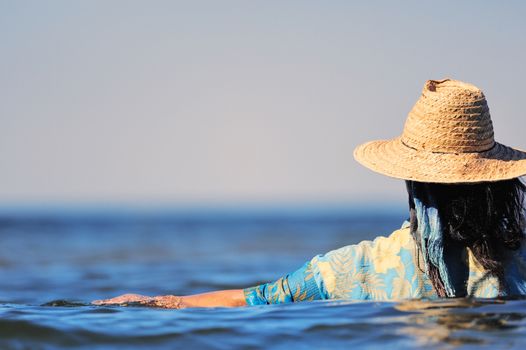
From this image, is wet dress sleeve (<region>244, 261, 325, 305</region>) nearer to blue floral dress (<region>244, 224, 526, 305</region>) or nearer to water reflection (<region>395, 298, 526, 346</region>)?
blue floral dress (<region>244, 224, 526, 305</region>)

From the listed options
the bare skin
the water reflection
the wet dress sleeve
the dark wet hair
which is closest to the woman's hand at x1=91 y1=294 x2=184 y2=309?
the bare skin

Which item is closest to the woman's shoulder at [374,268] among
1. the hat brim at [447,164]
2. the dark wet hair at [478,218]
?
the dark wet hair at [478,218]

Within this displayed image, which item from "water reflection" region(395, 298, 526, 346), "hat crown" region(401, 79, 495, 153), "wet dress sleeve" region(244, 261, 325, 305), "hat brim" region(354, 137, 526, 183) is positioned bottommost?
"water reflection" region(395, 298, 526, 346)

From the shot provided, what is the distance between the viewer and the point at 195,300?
482 cm

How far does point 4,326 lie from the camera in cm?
450

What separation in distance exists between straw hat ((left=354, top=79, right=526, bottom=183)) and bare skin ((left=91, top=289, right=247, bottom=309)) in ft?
3.30

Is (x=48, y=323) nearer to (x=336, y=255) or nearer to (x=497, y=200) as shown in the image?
(x=336, y=255)

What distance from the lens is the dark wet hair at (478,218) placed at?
401cm

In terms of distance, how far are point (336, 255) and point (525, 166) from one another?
0.91 metres

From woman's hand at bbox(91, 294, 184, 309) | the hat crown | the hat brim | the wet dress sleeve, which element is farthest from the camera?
woman's hand at bbox(91, 294, 184, 309)

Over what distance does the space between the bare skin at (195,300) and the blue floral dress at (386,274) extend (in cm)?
50

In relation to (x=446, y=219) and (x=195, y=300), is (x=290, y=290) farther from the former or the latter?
(x=446, y=219)

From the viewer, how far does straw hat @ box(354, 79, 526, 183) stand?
13.1 feet

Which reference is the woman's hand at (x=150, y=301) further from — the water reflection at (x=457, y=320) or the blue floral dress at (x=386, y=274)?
the water reflection at (x=457, y=320)
